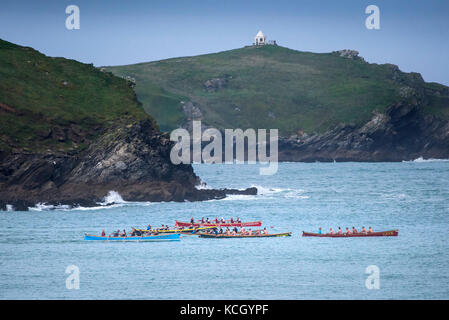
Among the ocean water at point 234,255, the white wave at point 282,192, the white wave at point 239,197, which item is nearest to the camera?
the ocean water at point 234,255

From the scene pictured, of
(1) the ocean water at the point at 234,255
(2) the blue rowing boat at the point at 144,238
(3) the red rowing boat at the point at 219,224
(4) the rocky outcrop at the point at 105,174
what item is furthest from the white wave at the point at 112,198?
(2) the blue rowing boat at the point at 144,238

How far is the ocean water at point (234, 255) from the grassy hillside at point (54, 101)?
51.3 feet

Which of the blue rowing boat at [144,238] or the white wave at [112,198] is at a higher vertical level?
the white wave at [112,198]

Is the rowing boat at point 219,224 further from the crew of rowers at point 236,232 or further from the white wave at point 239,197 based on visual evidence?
the white wave at point 239,197

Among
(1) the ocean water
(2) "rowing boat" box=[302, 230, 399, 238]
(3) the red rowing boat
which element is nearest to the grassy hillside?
(1) the ocean water

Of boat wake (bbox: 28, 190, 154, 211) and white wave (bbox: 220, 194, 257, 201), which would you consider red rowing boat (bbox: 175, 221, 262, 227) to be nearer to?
boat wake (bbox: 28, 190, 154, 211)

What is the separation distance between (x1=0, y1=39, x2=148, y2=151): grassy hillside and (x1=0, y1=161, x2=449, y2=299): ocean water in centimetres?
1563

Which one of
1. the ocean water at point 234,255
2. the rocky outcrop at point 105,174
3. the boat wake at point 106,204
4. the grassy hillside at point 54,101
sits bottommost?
the ocean water at point 234,255

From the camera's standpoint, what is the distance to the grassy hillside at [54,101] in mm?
133750

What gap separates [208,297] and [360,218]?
173 ft

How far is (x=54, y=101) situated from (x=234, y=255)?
6974 centimetres

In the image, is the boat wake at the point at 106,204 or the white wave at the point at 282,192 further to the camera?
the white wave at the point at 282,192

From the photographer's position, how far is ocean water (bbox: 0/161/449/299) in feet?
231
